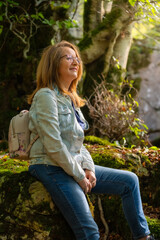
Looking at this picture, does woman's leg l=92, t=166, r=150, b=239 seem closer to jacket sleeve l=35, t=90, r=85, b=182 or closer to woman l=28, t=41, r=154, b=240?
woman l=28, t=41, r=154, b=240

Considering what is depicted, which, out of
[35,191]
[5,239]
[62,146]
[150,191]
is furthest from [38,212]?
[150,191]

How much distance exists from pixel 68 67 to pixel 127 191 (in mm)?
1312

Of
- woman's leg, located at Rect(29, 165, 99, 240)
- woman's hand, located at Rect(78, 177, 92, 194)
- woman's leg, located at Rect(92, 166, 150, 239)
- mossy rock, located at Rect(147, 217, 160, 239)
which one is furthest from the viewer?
mossy rock, located at Rect(147, 217, 160, 239)

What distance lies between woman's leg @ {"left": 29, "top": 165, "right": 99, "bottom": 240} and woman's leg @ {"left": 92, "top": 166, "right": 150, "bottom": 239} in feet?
1.32

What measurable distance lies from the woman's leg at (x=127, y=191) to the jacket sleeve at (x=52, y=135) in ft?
1.30

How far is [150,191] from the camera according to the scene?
3.72 meters

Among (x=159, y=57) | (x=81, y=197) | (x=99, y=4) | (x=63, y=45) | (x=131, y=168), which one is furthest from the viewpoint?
(x=159, y=57)

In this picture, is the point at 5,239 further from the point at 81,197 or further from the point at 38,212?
the point at 81,197

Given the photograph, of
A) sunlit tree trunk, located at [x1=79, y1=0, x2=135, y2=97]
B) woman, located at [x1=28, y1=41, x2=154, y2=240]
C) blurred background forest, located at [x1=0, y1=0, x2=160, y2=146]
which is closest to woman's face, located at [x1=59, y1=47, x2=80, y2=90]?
woman, located at [x1=28, y1=41, x2=154, y2=240]

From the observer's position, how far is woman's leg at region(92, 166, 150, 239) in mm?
2386

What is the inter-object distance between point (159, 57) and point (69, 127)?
864cm

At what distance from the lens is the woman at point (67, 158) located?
2135mm

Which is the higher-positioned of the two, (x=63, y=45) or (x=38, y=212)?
(x=63, y=45)

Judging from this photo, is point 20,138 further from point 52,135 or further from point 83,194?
point 83,194
